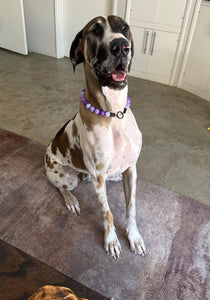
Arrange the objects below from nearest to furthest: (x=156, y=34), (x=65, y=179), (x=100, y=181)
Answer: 1. (x=100, y=181)
2. (x=65, y=179)
3. (x=156, y=34)

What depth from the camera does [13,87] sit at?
3.82 meters

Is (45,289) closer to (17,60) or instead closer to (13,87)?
(13,87)

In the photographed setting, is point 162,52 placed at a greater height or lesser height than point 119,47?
lesser

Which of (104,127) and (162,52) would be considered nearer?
(104,127)

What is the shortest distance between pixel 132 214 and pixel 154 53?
9.88ft

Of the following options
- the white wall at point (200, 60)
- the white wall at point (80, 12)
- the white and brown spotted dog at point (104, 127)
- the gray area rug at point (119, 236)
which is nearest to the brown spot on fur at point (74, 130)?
the white and brown spotted dog at point (104, 127)

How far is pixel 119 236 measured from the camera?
1763 millimetres

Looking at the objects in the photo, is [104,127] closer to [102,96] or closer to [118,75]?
[102,96]

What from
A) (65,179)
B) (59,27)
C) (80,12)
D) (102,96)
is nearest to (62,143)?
(65,179)

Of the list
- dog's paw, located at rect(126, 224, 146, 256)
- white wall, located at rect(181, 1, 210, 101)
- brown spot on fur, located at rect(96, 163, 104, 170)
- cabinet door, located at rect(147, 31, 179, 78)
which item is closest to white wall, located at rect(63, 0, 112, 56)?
cabinet door, located at rect(147, 31, 179, 78)

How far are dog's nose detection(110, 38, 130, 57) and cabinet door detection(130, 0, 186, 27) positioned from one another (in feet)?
9.45

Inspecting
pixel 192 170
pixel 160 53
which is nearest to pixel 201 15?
pixel 160 53

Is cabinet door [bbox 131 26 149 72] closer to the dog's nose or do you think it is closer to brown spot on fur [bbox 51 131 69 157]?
brown spot on fur [bbox 51 131 69 157]

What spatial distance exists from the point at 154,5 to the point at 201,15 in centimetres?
67
